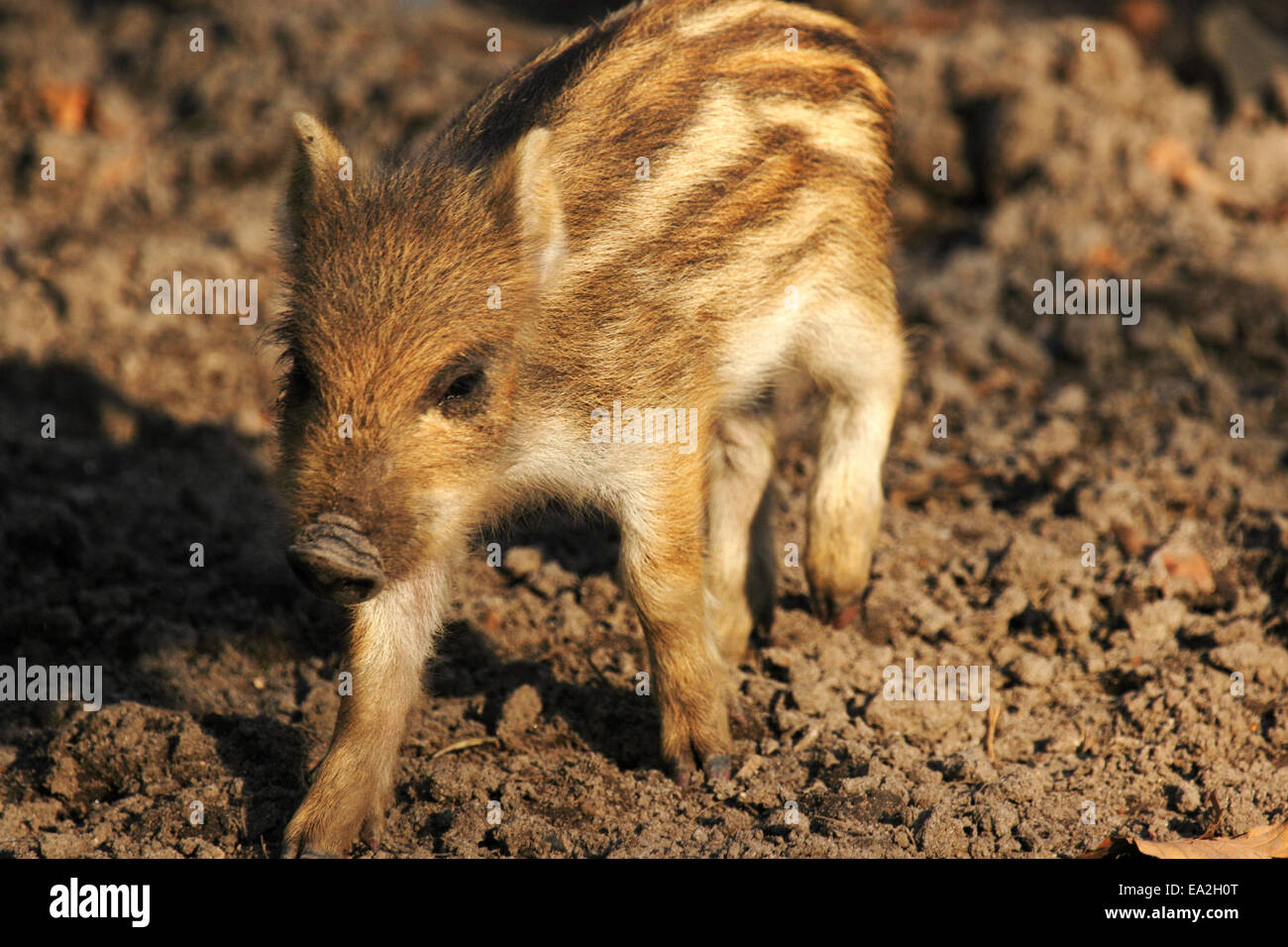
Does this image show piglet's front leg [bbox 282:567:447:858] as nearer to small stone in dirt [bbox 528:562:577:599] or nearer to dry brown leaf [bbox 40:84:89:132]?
small stone in dirt [bbox 528:562:577:599]

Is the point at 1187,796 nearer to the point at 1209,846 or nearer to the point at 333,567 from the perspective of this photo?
the point at 1209,846

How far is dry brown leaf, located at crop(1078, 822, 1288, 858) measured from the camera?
301cm

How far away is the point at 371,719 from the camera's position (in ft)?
10.9

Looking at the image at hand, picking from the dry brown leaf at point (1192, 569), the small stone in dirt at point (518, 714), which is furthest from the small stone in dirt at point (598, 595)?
the dry brown leaf at point (1192, 569)

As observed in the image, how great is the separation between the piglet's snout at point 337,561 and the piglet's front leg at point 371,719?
239 millimetres

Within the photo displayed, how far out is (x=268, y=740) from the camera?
11.8 ft

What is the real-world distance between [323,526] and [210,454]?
8.36ft

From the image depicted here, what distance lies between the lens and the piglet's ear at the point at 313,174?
3.29 m

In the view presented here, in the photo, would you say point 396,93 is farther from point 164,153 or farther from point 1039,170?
point 1039,170

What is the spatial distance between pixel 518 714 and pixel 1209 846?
1.73 meters

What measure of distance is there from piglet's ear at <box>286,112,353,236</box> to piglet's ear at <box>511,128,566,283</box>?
0.42m

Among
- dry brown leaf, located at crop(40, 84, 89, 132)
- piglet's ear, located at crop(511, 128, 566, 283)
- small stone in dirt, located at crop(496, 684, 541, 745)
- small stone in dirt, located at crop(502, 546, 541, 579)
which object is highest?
dry brown leaf, located at crop(40, 84, 89, 132)

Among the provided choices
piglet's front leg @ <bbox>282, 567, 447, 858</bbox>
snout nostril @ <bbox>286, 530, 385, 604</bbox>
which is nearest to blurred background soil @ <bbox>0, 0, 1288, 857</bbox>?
piglet's front leg @ <bbox>282, 567, 447, 858</bbox>
